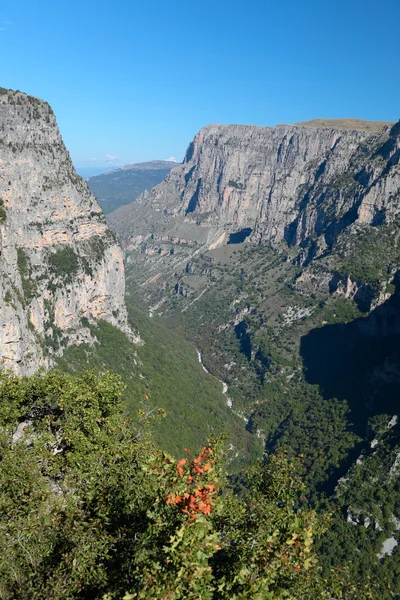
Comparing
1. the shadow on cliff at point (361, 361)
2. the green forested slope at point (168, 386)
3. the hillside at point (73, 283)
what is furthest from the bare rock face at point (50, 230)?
the shadow on cliff at point (361, 361)

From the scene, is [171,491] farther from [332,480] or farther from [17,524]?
[332,480]

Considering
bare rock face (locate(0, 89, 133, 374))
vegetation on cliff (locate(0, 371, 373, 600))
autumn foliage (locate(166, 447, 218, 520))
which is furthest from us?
bare rock face (locate(0, 89, 133, 374))

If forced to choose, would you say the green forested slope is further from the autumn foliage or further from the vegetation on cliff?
the autumn foliage

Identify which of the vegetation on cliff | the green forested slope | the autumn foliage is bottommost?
the green forested slope

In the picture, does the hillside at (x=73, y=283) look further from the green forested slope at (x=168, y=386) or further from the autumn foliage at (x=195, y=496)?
the autumn foliage at (x=195, y=496)

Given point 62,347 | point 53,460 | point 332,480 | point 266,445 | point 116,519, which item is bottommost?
point 266,445

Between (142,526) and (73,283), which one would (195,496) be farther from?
(73,283)

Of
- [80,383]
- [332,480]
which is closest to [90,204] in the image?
[332,480]

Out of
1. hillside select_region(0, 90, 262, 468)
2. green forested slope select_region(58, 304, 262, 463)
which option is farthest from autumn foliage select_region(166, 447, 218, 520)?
green forested slope select_region(58, 304, 262, 463)
